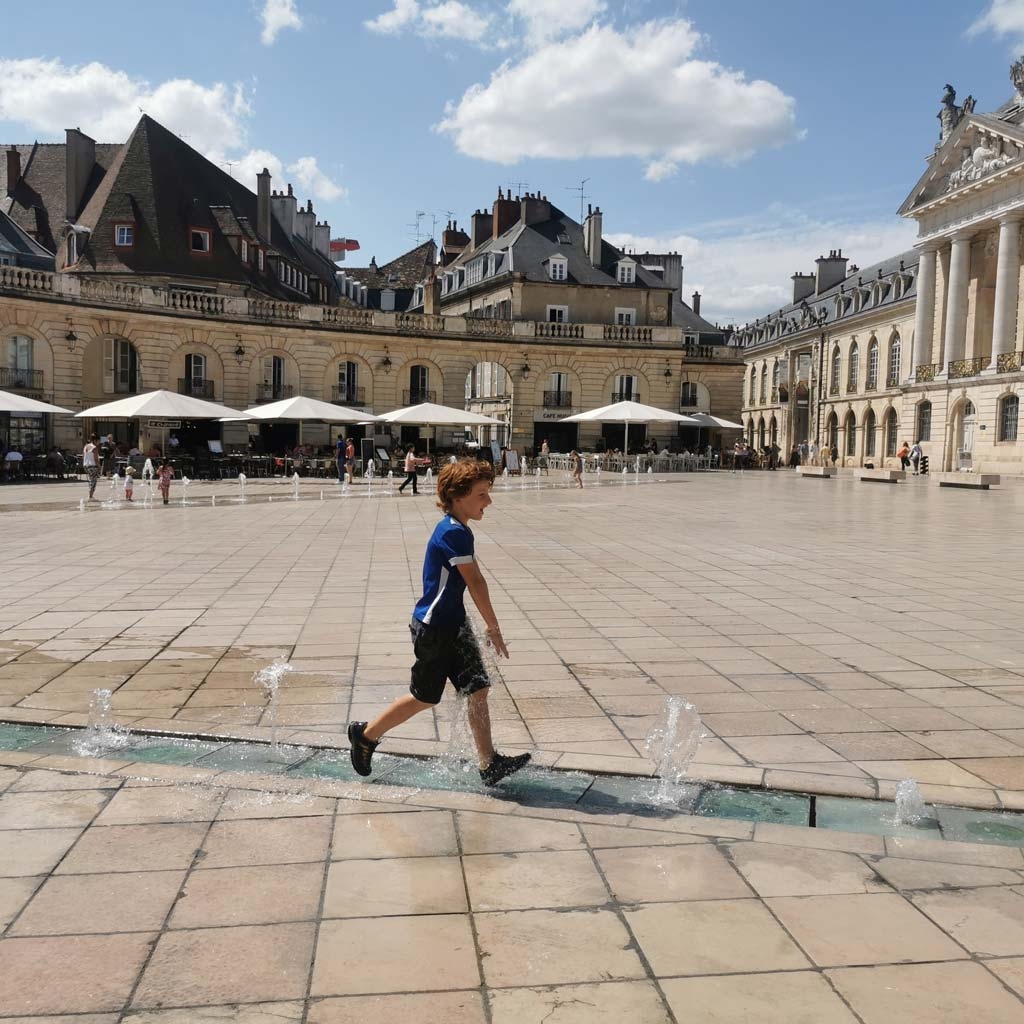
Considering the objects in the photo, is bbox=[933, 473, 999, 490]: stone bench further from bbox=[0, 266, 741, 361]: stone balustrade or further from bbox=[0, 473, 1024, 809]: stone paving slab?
bbox=[0, 473, 1024, 809]: stone paving slab

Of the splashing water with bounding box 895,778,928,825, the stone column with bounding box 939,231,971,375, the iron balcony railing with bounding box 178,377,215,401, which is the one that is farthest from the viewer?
the stone column with bounding box 939,231,971,375

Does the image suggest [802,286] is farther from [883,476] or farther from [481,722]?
[481,722]

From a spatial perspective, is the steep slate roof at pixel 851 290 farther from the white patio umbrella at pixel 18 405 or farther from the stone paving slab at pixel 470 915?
the stone paving slab at pixel 470 915

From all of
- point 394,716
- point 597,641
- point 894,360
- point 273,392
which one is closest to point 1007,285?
point 894,360

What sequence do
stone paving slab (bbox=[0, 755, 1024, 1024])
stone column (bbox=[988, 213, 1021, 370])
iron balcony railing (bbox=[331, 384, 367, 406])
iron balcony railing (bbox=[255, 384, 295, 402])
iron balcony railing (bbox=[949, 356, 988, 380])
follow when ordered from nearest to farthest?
stone paving slab (bbox=[0, 755, 1024, 1024]), iron balcony railing (bbox=[255, 384, 295, 402]), iron balcony railing (bbox=[331, 384, 367, 406]), stone column (bbox=[988, 213, 1021, 370]), iron balcony railing (bbox=[949, 356, 988, 380])

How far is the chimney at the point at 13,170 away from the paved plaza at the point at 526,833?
38.3 m

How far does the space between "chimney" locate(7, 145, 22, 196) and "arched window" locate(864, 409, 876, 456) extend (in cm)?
4934

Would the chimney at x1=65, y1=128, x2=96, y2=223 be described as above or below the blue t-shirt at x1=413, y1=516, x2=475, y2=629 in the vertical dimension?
above

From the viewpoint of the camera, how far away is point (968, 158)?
148 ft

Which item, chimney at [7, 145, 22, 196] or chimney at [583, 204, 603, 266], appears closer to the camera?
chimney at [7, 145, 22, 196]

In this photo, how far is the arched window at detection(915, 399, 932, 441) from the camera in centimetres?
4847

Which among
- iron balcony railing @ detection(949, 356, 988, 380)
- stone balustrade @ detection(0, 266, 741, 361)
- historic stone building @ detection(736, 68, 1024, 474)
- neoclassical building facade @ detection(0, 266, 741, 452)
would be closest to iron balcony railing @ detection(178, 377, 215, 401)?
neoclassical building facade @ detection(0, 266, 741, 452)

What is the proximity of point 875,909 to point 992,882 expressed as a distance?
0.58 m

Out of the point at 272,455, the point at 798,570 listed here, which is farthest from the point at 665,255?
the point at 798,570
